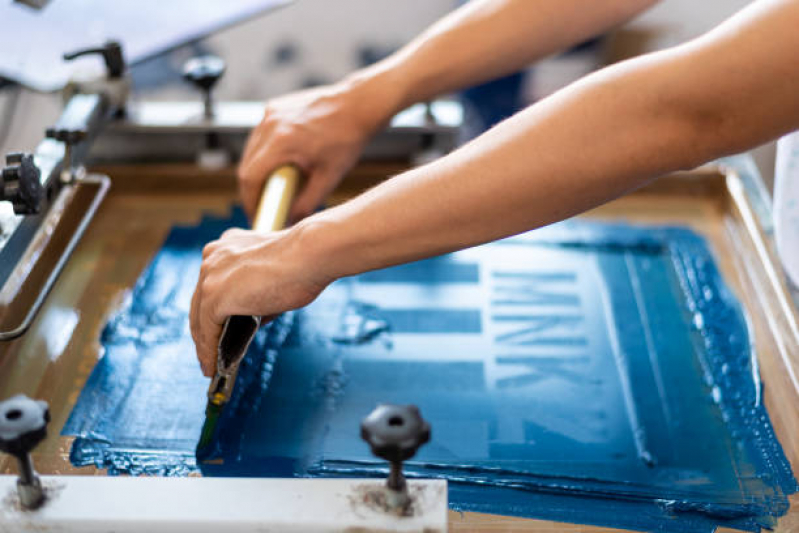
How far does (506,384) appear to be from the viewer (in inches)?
36.4

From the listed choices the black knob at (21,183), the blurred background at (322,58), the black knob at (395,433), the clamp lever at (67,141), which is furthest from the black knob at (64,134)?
the black knob at (395,433)

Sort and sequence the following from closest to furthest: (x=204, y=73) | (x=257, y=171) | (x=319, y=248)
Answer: (x=319, y=248), (x=257, y=171), (x=204, y=73)

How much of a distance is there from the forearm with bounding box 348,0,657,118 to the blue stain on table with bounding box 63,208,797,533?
0.74 feet

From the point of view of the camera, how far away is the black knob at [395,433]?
61cm

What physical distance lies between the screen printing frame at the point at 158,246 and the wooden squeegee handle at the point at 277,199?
0.16 metres

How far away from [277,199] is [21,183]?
10.8 inches

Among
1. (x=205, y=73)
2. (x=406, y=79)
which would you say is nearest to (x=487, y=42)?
(x=406, y=79)

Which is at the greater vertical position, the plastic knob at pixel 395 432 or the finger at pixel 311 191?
the finger at pixel 311 191

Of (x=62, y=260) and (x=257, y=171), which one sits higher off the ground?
(x=257, y=171)

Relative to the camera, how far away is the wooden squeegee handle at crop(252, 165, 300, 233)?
0.96 meters

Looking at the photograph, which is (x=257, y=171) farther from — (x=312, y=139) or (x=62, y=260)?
(x=62, y=260)

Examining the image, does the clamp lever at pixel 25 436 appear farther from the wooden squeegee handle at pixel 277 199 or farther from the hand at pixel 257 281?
the wooden squeegee handle at pixel 277 199

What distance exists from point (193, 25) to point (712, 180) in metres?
0.86

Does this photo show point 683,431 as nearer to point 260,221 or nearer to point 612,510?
point 612,510
